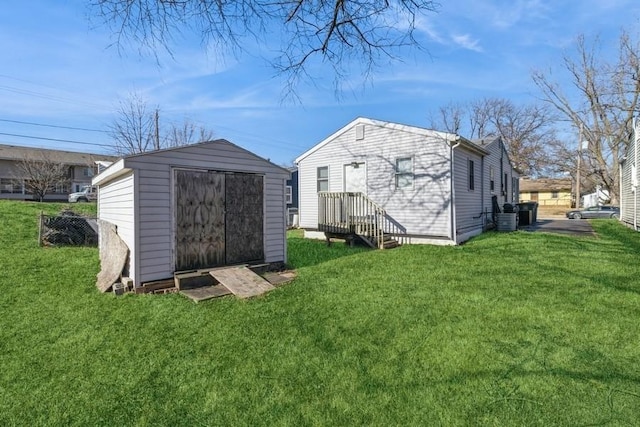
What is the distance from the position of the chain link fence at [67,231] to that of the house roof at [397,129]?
7672mm

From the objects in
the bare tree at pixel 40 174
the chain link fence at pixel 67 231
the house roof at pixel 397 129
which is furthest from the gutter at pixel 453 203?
the bare tree at pixel 40 174

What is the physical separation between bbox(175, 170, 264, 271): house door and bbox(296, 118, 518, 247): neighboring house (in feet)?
13.8

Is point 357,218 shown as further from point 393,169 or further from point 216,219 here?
point 216,219

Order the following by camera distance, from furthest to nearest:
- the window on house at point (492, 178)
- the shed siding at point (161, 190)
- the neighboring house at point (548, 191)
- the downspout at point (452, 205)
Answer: the neighboring house at point (548, 191)
the window on house at point (492, 178)
the downspout at point (452, 205)
the shed siding at point (161, 190)

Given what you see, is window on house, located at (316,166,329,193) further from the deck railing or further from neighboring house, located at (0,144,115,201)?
neighboring house, located at (0,144,115,201)

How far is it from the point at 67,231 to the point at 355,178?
950 cm

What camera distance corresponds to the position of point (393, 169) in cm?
1146

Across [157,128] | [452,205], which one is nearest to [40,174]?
[157,128]

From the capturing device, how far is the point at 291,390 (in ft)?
9.80

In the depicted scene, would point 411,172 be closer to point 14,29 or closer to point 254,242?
point 254,242

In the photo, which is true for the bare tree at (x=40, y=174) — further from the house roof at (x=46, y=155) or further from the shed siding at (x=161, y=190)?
the shed siding at (x=161, y=190)

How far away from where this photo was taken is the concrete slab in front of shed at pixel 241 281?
570 cm

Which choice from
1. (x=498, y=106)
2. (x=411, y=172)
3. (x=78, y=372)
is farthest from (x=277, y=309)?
(x=498, y=106)

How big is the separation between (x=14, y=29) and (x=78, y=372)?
3428 millimetres
